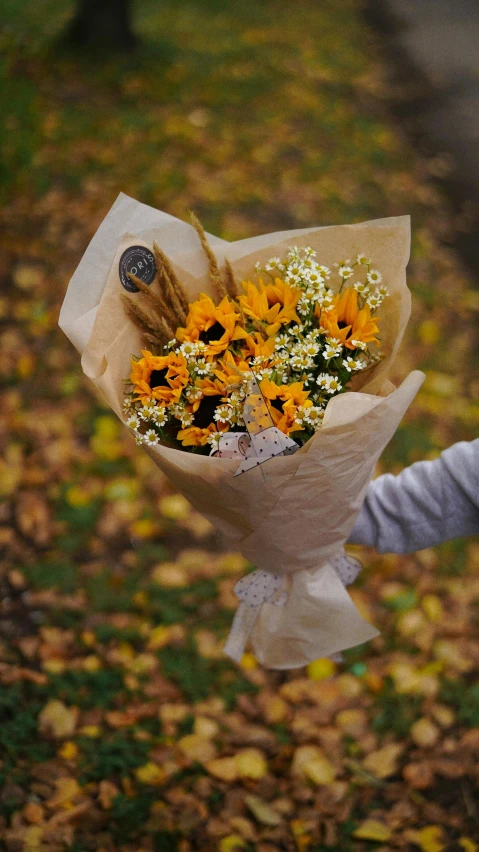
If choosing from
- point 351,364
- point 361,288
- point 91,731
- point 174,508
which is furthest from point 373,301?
point 174,508

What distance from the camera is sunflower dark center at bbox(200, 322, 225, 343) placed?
52.0 inches

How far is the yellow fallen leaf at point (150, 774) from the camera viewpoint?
217 cm

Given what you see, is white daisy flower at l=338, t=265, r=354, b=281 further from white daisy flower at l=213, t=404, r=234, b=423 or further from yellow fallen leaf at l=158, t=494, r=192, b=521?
yellow fallen leaf at l=158, t=494, r=192, b=521

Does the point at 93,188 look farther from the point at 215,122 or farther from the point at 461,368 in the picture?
the point at 461,368

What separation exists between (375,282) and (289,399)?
297 mm

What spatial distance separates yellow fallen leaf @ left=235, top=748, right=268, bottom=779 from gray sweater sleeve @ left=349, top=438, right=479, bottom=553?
902 mm

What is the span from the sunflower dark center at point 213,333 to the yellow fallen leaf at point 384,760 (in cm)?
158

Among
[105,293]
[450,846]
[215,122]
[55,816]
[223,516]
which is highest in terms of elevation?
[105,293]

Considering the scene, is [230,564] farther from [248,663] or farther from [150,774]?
[150,774]

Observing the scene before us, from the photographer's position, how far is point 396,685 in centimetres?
245

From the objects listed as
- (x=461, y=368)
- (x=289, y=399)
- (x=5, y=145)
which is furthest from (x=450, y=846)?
(x=5, y=145)

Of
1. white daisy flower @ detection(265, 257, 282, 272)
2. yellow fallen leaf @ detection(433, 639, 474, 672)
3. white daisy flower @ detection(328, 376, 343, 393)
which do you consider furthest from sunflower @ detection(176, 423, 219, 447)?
yellow fallen leaf @ detection(433, 639, 474, 672)

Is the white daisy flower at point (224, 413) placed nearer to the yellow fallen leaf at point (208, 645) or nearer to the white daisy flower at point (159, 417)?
the white daisy flower at point (159, 417)

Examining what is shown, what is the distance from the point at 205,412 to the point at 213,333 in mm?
145
